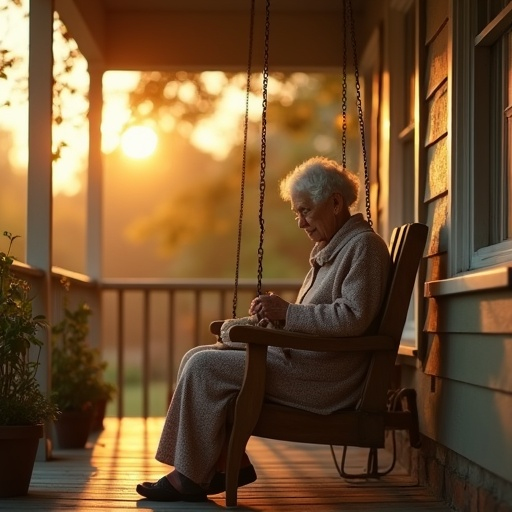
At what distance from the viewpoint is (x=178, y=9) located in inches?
263

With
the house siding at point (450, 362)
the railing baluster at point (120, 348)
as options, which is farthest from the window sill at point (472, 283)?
the railing baluster at point (120, 348)

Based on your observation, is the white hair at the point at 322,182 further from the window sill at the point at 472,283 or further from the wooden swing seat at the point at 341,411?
the window sill at the point at 472,283

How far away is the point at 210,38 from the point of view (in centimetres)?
671

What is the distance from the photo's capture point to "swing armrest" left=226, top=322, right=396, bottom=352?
3471 mm

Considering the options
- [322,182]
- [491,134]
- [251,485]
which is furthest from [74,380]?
[491,134]

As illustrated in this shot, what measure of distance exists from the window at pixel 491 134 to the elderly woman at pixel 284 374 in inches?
15.6

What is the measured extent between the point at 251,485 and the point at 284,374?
0.81m

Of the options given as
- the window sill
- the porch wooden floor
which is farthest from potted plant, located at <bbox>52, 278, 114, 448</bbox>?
the window sill

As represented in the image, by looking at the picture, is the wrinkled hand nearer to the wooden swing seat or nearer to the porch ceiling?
the wooden swing seat

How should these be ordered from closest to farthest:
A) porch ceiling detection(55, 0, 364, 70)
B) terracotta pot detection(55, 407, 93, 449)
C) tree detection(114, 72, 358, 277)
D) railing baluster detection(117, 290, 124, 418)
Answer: terracotta pot detection(55, 407, 93, 449)
porch ceiling detection(55, 0, 364, 70)
railing baluster detection(117, 290, 124, 418)
tree detection(114, 72, 358, 277)

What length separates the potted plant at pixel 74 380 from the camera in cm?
555

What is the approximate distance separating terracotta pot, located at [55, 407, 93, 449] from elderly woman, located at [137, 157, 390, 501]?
187cm

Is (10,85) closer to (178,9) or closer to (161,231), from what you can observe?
(178,9)

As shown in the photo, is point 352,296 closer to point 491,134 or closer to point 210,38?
point 491,134
